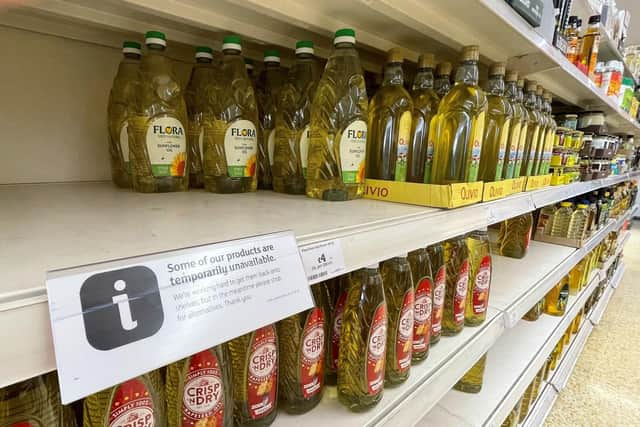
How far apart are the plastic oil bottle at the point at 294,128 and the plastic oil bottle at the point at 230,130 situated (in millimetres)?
81

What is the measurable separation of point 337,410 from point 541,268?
4.26 ft

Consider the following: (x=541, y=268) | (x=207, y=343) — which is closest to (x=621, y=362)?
(x=541, y=268)

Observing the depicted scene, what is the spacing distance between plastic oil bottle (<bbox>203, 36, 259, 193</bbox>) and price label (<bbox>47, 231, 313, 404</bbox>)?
37 centimetres

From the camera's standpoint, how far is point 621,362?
2.29m

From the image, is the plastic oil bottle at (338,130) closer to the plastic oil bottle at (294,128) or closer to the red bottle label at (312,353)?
the plastic oil bottle at (294,128)

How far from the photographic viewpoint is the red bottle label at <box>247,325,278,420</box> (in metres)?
0.52

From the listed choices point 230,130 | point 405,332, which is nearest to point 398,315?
point 405,332

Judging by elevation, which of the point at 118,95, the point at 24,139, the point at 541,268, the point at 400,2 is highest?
the point at 400,2

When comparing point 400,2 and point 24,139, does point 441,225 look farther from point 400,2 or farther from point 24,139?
point 24,139

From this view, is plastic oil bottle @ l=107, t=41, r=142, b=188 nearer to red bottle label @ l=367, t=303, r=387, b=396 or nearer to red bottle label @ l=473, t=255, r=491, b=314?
red bottle label @ l=367, t=303, r=387, b=396

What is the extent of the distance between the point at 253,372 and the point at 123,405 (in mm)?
190

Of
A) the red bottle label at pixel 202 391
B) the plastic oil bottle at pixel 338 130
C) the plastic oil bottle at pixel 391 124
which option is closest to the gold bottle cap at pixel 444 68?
the plastic oil bottle at pixel 391 124

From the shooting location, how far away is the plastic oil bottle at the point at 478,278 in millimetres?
960

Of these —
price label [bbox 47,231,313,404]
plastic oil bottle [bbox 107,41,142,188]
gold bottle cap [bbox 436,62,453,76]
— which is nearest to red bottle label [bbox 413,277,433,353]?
price label [bbox 47,231,313,404]
